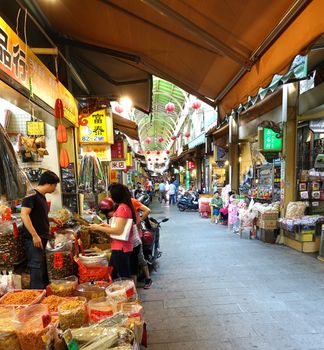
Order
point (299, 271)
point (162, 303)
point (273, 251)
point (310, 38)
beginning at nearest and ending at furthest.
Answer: point (310, 38) < point (162, 303) < point (299, 271) < point (273, 251)

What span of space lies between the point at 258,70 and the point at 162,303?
3.57m

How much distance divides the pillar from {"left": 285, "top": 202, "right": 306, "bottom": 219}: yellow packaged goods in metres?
4.09

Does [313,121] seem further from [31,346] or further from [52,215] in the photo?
[31,346]

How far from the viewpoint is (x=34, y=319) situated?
1.68m

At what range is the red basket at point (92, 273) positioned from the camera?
114 inches

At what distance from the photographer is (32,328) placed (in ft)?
5.16

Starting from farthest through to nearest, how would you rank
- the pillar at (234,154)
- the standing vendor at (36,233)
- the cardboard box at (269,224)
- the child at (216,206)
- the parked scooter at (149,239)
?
the pillar at (234,154) → the child at (216,206) → the cardboard box at (269,224) → the parked scooter at (149,239) → the standing vendor at (36,233)

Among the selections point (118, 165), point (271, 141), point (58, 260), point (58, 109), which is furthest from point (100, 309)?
point (118, 165)

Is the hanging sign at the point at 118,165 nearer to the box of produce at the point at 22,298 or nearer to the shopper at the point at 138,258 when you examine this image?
the shopper at the point at 138,258

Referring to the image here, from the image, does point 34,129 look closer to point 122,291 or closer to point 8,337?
point 122,291

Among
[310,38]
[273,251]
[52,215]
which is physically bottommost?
[273,251]

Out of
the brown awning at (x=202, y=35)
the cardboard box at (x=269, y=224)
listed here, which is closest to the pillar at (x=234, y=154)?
the cardboard box at (x=269, y=224)

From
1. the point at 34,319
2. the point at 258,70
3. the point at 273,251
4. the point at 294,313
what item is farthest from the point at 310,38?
Answer: the point at 273,251

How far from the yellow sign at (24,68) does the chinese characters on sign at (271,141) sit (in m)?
5.44
